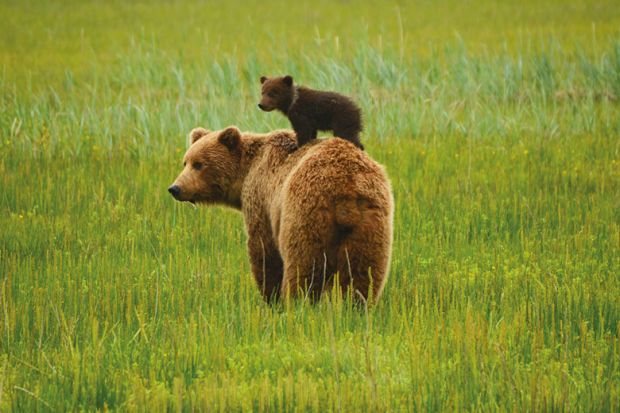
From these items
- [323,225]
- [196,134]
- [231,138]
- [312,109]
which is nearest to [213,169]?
[231,138]

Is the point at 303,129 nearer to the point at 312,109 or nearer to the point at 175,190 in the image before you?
the point at 312,109

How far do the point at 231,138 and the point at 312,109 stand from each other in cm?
58

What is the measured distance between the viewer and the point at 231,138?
A: 6668 millimetres

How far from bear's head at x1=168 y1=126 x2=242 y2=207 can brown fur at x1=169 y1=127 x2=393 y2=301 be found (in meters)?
0.49

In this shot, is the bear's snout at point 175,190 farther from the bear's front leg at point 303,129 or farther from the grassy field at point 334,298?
the bear's front leg at point 303,129

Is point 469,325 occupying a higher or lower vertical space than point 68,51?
lower

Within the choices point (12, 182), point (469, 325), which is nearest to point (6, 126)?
point (12, 182)

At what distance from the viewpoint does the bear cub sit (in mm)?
6500

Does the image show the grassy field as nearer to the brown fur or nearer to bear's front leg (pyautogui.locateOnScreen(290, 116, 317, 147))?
the brown fur

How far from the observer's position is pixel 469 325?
5.02 m

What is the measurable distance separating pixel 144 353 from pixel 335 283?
43.1 inches

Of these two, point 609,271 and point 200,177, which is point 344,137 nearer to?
point 200,177

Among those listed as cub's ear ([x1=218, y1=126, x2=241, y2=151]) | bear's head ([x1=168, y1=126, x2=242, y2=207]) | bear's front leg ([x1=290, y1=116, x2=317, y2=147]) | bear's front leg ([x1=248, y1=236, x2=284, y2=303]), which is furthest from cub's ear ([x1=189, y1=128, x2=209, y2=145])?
bear's front leg ([x1=248, y1=236, x2=284, y2=303])

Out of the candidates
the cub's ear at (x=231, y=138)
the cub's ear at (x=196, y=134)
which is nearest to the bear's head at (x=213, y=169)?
the cub's ear at (x=231, y=138)
